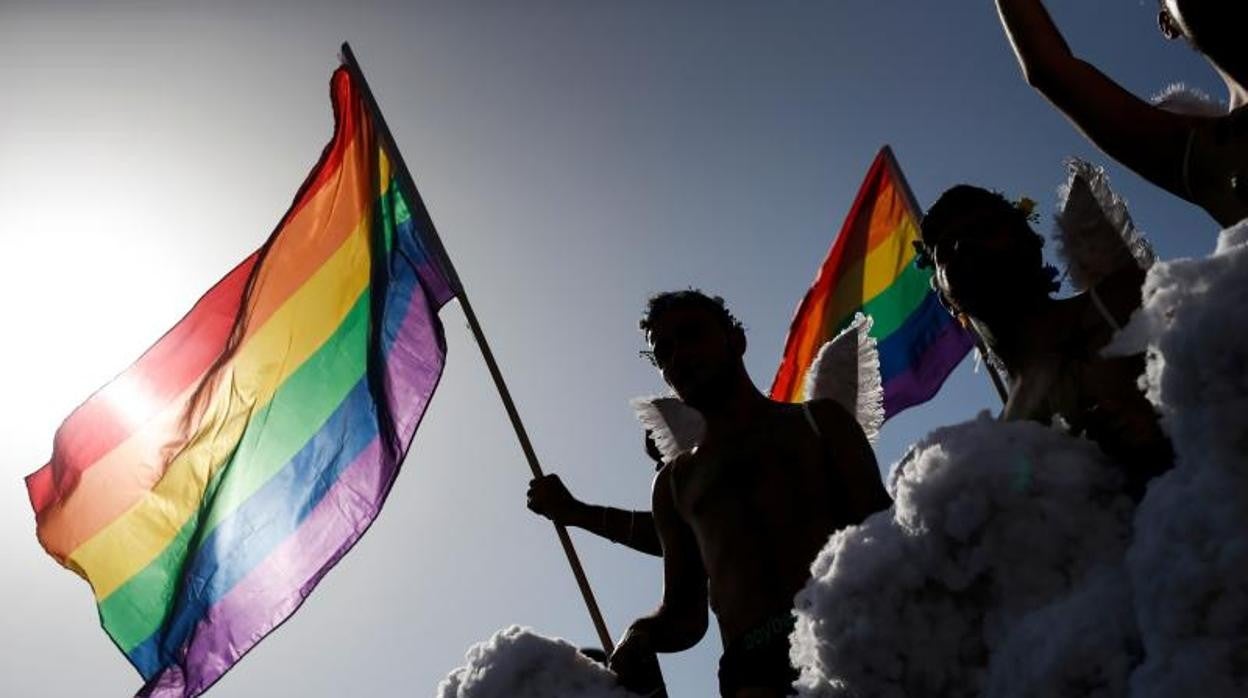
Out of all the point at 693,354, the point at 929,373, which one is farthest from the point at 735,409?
the point at 929,373

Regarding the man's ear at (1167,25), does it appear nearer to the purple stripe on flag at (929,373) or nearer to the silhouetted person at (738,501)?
the silhouetted person at (738,501)

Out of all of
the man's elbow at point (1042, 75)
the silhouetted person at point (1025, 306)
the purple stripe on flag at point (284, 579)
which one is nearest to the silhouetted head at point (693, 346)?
the silhouetted person at point (1025, 306)

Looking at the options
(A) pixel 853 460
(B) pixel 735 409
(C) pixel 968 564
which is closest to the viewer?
(C) pixel 968 564

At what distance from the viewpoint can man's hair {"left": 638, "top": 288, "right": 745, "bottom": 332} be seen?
348 cm

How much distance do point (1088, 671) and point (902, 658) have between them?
30 centimetres

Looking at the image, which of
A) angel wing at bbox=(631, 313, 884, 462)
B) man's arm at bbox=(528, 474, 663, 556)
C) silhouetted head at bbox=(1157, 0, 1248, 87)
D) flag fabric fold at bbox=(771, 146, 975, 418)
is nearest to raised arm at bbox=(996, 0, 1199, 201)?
silhouetted head at bbox=(1157, 0, 1248, 87)

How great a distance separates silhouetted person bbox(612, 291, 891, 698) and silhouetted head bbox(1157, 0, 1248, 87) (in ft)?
4.95

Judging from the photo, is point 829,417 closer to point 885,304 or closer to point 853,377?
point 853,377

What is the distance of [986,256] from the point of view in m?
2.23

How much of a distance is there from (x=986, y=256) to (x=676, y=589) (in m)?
1.62

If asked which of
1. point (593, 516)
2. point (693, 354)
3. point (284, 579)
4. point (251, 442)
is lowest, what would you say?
point (593, 516)

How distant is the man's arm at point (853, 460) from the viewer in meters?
2.89

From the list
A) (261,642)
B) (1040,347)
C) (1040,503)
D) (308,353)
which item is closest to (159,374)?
(308,353)

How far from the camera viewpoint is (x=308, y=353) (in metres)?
5.73
